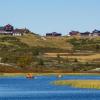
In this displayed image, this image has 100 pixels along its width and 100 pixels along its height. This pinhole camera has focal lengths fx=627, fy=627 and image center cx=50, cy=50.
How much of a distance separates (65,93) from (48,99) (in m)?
11.0

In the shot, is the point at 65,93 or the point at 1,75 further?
the point at 1,75

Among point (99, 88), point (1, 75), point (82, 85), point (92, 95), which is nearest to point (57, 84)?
point (82, 85)

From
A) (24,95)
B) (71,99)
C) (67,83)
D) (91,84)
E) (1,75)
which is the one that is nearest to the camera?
(71,99)

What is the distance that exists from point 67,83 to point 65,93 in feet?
79.2

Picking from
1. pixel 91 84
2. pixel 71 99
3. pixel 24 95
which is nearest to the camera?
pixel 71 99

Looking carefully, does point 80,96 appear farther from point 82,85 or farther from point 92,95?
point 82,85

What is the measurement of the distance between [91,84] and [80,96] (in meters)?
16.0

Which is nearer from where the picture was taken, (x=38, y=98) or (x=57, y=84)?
(x=38, y=98)

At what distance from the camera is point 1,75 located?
642ft

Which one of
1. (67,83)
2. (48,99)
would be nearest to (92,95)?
(48,99)

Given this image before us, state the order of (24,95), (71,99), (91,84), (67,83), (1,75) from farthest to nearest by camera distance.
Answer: (1,75)
(67,83)
(91,84)
(24,95)
(71,99)

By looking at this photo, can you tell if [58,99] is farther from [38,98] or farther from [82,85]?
[82,85]

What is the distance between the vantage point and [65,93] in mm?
95562

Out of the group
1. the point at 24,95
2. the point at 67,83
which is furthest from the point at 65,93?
the point at 67,83
